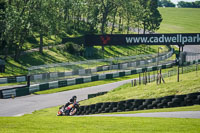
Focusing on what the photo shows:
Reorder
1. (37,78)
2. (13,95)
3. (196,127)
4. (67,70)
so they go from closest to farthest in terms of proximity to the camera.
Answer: (196,127) < (13,95) < (37,78) < (67,70)

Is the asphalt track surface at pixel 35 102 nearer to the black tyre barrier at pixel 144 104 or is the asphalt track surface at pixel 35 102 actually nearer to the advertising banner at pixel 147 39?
the black tyre barrier at pixel 144 104

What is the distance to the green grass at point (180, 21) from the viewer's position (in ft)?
355

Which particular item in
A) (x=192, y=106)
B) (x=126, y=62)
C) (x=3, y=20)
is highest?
(x=3, y=20)

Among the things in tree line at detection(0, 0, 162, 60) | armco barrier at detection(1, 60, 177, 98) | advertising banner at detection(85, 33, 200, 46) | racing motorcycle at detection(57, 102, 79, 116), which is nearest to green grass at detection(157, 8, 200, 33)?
tree line at detection(0, 0, 162, 60)

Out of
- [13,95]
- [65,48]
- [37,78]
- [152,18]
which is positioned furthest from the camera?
[152,18]

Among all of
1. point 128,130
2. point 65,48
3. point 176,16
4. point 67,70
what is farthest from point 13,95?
point 176,16

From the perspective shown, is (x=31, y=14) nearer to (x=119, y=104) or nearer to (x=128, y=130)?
(x=119, y=104)

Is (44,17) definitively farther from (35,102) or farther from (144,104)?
(144,104)

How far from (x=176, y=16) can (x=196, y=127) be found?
129324mm

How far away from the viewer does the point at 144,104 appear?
54.5 ft

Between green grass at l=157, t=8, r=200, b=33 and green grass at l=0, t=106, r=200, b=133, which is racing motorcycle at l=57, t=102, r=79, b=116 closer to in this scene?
green grass at l=0, t=106, r=200, b=133

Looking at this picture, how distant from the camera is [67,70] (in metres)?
38.2

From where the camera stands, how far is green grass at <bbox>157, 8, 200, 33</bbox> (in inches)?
4264

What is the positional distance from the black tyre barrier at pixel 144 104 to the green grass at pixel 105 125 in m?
3.17
